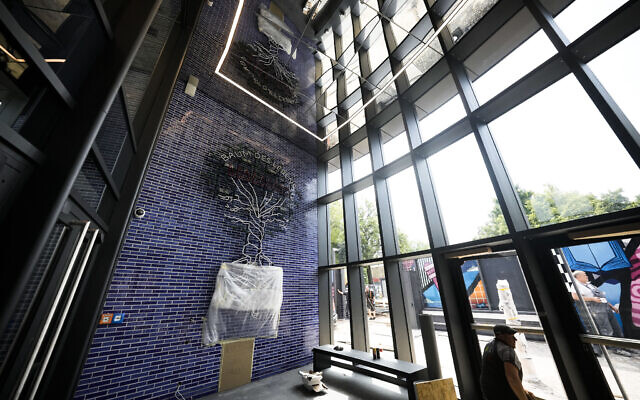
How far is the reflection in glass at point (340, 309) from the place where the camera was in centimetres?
545

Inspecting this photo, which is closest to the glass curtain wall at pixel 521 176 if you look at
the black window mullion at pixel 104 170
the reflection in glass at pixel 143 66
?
the reflection in glass at pixel 143 66

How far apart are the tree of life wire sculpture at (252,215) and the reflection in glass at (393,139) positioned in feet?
10.1

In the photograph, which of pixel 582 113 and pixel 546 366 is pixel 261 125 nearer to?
pixel 582 113

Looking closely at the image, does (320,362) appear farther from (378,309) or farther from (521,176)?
(521,176)

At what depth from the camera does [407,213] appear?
4863 millimetres

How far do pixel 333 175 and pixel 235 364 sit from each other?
524 centimetres

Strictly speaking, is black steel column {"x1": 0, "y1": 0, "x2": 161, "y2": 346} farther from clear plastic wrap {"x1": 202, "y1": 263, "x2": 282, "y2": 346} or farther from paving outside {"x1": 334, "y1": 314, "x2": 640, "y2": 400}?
paving outside {"x1": 334, "y1": 314, "x2": 640, "y2": 400}

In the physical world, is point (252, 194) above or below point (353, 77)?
below

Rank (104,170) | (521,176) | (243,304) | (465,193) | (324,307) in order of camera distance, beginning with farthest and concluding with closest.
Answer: (324,307) < (243,304) < (465,193) < (521,176) < (104,170)

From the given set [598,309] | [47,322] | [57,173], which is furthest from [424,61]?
[47,322]

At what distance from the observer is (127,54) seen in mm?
1465

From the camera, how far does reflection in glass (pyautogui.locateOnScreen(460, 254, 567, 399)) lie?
280 centimetres

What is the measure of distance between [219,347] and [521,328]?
181 inches

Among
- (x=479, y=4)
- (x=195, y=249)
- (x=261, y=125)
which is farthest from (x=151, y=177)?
(x=479, y=4)
